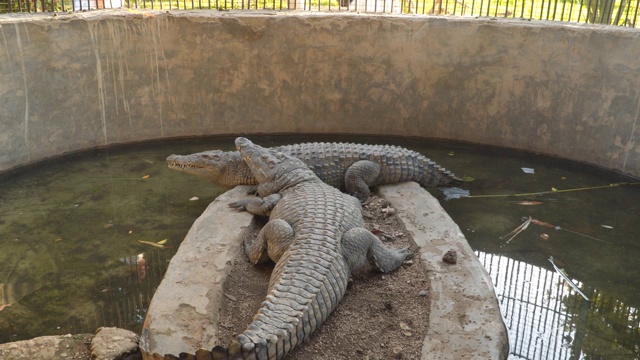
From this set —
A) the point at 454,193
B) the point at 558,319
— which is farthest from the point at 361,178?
the point at 558,319

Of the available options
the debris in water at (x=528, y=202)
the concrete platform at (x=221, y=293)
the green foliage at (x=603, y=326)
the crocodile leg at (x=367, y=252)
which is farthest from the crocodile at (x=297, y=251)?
the debris in water at (x=528, y=202)

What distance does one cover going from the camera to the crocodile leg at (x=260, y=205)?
4938mm

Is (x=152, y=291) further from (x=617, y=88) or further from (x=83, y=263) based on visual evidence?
(x=617, y=88)

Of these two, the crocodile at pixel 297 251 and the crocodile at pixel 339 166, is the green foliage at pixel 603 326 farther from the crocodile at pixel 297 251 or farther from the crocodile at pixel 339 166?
the crocodile at pixel 339 166

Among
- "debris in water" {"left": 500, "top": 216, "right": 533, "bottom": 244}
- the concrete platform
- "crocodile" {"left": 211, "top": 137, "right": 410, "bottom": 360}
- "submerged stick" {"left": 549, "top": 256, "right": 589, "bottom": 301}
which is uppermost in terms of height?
"crocodile" {"left": 211, "top": 137, "right": 410, "bottom": 360}

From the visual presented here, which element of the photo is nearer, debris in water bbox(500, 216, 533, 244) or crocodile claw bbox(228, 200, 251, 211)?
crocodile claw bbox(228, 200, 251, 211)

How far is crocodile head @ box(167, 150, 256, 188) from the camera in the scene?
5.82 meters

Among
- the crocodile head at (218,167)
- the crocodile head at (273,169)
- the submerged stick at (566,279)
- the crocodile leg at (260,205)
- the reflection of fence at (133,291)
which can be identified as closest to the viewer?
the reflection of fence at (133,291)

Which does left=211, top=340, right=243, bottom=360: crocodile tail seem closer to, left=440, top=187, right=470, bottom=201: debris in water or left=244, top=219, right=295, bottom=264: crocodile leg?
left=244, top=219, right=295, bottom=264: crocodile leg

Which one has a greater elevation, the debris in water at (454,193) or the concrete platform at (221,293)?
the concrete platform at (221,293)

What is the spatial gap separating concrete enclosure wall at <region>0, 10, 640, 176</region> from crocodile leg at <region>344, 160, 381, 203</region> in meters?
2.50

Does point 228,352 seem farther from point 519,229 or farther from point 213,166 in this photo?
point 519,229

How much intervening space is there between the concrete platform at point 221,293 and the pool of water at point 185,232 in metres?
0.50

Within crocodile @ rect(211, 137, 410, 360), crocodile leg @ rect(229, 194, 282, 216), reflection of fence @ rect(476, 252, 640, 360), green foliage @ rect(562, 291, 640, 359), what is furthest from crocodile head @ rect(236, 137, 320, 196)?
green foliage @ rect(562, 291, 640, 359)
